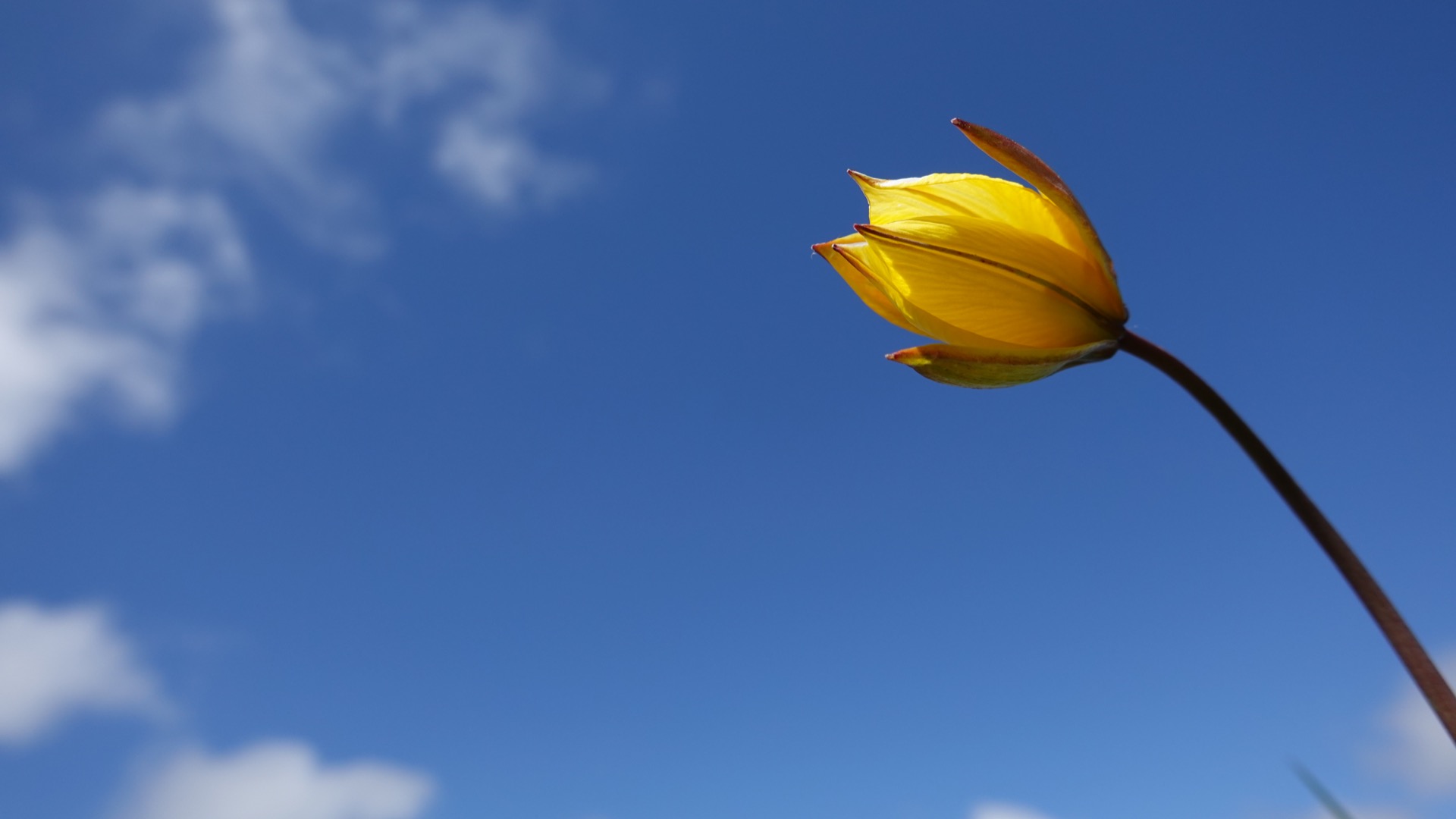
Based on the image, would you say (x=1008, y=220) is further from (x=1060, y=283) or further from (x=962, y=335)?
(x=962, y=335)

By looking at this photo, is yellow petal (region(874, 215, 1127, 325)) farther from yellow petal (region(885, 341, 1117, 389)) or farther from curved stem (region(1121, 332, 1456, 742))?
curved stem (region(1121, 332, 1456, 742))

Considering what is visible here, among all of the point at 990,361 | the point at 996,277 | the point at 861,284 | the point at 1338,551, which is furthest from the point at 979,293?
the point at 1338,551

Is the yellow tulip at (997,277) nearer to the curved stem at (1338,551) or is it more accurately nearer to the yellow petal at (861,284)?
the yellow petal at (861,284)

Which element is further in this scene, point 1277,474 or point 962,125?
point 962,125

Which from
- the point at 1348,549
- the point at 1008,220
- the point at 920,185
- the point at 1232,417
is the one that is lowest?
the point at 1348,549

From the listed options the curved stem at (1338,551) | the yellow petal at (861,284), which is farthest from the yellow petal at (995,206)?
the curved stem at (1338,551)

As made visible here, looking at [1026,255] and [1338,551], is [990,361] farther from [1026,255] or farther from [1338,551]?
[1338,551]

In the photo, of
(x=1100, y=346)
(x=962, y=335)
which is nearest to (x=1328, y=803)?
(x=1100, y=346)
